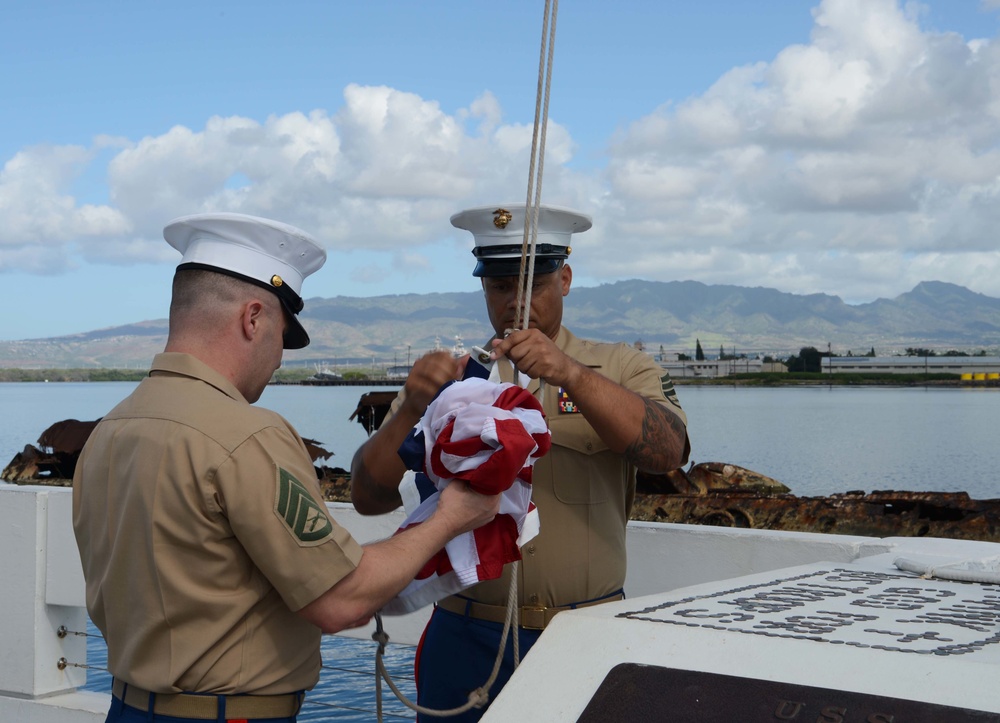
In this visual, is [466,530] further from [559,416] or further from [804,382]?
[804,382]

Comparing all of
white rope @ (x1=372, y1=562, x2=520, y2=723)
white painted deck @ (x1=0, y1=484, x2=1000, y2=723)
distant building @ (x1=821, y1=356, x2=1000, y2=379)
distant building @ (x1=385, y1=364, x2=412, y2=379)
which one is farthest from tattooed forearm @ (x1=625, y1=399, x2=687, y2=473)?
distant building @ (x1=821, y1=356, x2=1000, y2=379)

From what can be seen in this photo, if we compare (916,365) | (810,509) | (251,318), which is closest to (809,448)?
(810,509)

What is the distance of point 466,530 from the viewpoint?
2.24 metres

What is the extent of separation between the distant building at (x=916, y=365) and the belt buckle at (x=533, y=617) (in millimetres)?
73021

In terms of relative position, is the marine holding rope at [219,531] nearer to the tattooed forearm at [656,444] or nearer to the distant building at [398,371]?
the tattooed forearm at [656,444]

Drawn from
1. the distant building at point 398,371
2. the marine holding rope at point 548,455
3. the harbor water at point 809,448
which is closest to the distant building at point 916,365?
the harbor water at point 809,448

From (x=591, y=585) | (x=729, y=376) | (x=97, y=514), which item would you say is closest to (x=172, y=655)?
(x=97, y=514)

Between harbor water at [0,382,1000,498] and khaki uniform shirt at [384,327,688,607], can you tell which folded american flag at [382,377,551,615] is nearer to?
khaki uniform shirt at [384,327,688,607]

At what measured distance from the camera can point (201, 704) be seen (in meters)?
2.03

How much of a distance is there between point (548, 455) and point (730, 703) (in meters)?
1.10

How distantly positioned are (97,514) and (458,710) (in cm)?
86

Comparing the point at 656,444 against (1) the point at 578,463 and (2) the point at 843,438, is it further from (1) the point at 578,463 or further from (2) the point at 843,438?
(2) the point at 843,438

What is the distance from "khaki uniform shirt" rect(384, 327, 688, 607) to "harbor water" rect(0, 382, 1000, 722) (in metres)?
0.95

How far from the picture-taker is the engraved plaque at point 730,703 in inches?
66.7
